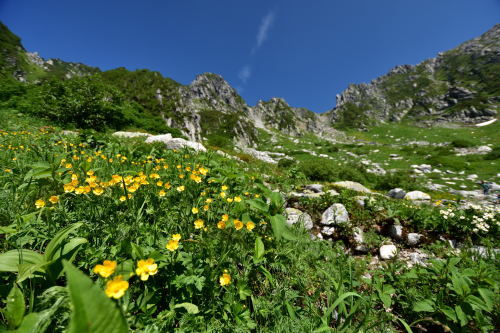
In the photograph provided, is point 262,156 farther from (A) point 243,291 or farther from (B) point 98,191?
(A) point 243,291

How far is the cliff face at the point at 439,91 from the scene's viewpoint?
58.2 metres

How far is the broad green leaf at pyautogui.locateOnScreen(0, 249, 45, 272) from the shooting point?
127 cm

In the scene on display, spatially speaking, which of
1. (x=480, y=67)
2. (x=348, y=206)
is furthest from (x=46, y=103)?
(x=480, y=67)

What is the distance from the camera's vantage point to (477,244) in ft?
12.1

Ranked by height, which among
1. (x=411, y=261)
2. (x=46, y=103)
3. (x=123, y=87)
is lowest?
(x=411, y=261)

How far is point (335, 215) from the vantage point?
4117 millimetres

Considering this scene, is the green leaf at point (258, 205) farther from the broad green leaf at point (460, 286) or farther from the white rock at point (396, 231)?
the white rock at point (396, 231)

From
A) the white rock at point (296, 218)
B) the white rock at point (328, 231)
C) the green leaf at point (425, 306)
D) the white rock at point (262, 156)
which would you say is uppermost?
the white rock at point (262, 156)

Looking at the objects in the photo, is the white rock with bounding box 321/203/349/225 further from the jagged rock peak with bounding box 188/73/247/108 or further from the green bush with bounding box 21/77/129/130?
the jagged rock peak with bounding box 188/73/247/108

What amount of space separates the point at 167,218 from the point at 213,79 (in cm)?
11513

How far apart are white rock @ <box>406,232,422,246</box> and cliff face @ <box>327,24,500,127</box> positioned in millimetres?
73706

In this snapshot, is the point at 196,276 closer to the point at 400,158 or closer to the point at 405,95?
the point at 400,158

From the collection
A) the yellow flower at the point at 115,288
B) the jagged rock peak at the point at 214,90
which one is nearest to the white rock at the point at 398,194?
the yellow flower at the point at 115,288

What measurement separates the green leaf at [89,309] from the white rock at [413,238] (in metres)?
4.93
